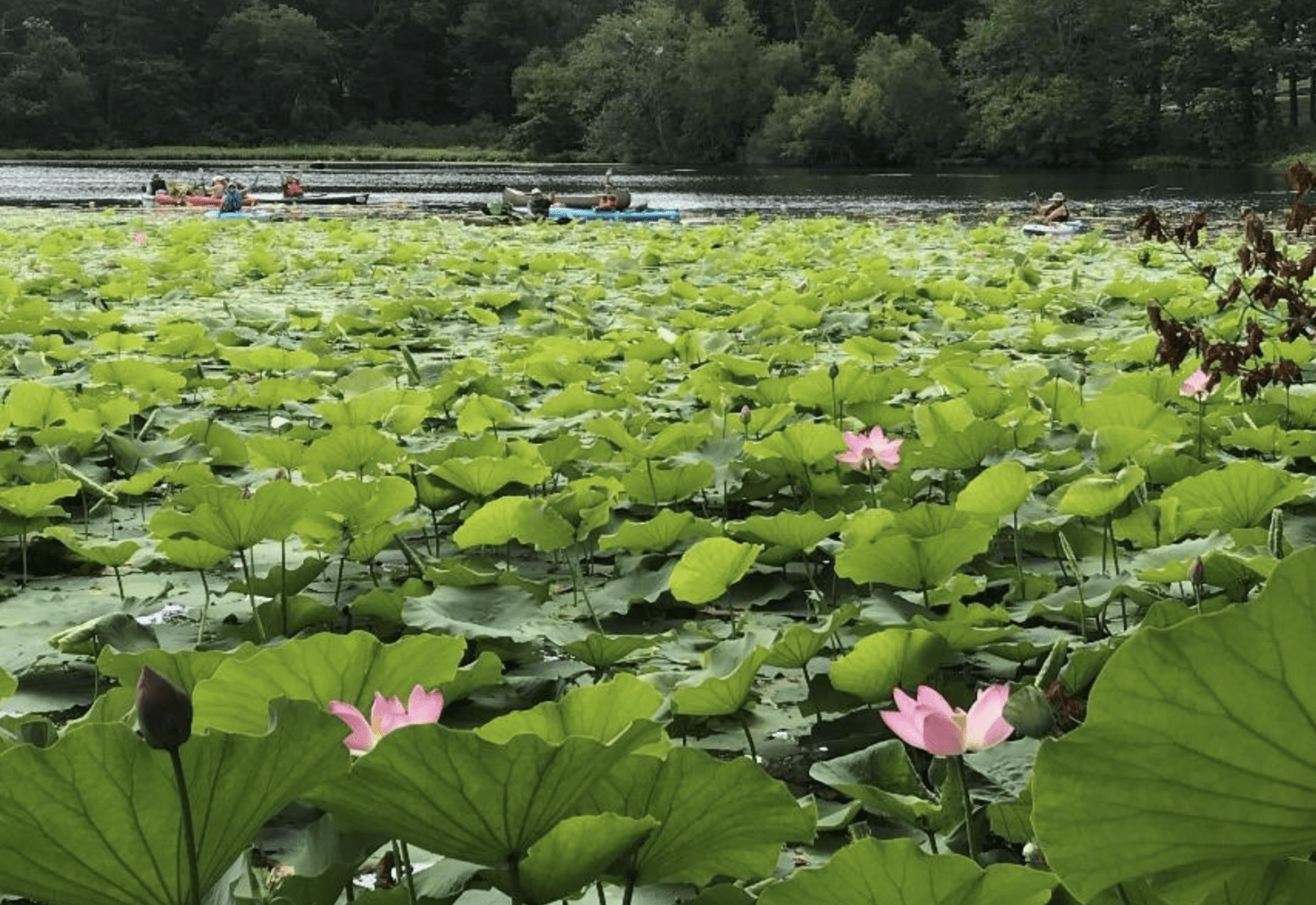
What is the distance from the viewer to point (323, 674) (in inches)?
32.1

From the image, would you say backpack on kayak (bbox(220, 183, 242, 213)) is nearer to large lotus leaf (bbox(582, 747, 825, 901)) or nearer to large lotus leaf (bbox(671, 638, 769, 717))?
large lotus leaf (bbox(671, 638, 769, 717))

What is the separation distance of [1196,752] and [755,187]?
23344 mm

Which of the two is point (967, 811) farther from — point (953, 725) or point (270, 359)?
point (270, 359)

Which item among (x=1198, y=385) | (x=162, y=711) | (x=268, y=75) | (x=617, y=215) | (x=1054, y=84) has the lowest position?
(x=617, y=215)

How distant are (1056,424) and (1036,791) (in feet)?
6.01

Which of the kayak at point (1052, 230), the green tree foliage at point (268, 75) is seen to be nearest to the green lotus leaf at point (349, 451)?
the kayak at point (1052, 230)

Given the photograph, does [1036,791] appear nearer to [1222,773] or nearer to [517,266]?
[1222,773]

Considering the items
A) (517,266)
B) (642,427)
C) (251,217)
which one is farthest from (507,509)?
(251,217)

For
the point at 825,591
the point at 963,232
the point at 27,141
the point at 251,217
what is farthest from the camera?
the point at 27,141

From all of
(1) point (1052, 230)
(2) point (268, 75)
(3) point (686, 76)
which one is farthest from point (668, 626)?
(2) point (268, 75)

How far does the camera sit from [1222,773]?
1.54 ft

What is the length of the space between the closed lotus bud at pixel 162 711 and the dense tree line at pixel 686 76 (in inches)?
1231

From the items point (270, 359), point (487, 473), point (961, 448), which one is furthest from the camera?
point (270, 359)

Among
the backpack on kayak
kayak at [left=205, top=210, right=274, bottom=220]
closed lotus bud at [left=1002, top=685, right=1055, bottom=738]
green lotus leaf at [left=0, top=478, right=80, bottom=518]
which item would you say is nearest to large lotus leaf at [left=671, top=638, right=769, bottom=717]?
closed lotus bud at [left=1002, top=685, right=1055, bottom=738]
